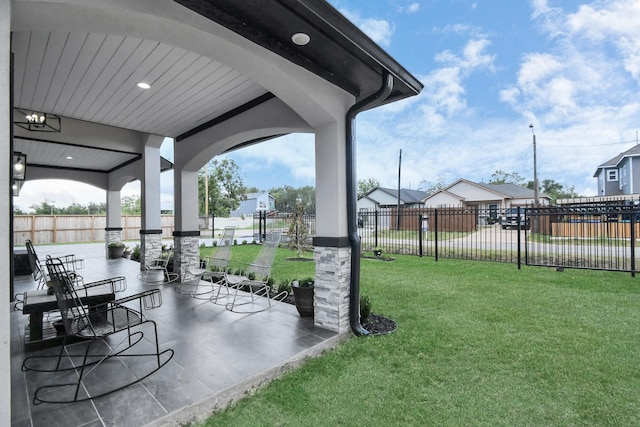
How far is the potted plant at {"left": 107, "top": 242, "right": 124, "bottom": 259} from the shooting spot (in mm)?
9820

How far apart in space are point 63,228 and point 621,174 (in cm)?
3214

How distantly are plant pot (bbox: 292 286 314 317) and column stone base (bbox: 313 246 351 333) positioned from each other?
25cm

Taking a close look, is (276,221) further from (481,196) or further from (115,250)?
(481,196)

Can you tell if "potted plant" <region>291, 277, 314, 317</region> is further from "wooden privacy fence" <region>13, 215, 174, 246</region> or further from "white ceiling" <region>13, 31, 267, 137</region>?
"wooden privacy fence" <region>13, 215, 174, 246</region>

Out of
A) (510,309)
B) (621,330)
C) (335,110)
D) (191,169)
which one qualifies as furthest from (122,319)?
(621,330)

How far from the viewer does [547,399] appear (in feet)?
7.80

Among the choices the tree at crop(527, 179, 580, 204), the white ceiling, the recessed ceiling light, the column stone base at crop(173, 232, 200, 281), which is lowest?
the column stone base at crop(173, 232, 200, 281)

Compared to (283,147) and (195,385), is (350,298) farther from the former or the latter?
(283,147)

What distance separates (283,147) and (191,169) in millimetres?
71778

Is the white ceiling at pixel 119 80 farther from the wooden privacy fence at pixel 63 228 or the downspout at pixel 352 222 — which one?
the wooden privacy fence at pixel 63 228

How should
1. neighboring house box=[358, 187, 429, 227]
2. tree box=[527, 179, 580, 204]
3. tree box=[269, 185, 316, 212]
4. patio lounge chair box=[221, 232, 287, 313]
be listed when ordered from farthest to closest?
1. tree box=[269, 185, 316, 212]
2. tree box=[527, 179, 580, 204]
3. neighboring house box=[358, 187, 429, 227]
4. patio lounge chair box=[221, 232, 287, 313]

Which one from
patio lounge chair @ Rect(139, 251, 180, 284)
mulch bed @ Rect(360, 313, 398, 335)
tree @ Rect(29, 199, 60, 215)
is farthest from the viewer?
tree @ Rect(29, 199, 60, 215)

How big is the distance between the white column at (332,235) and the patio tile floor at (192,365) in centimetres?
24

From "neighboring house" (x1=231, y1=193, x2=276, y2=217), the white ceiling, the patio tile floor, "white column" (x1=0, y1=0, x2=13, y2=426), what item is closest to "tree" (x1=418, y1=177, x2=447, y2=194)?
"neighboring house" (x1=231, y1=193, x2=276, y2=217)
